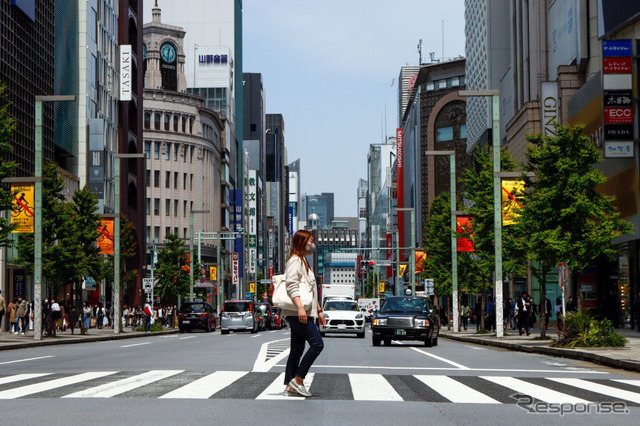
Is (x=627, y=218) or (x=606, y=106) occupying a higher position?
(x=606, y=106)

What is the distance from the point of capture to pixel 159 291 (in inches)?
2980

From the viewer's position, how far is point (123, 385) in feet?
40.8

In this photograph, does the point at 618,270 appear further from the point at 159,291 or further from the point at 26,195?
the point at 159,291

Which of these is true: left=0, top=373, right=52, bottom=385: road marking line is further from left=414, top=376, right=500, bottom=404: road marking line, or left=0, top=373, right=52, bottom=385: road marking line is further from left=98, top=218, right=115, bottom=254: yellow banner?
left=98, top=218, right=115, bottom=254: yellow banner

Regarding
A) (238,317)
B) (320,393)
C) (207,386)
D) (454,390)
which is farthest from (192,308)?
(320,393)

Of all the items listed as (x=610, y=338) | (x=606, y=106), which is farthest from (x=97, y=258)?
(x=610, y=338)

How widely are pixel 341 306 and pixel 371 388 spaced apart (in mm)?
29009

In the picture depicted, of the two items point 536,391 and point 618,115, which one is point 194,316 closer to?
point 618,115

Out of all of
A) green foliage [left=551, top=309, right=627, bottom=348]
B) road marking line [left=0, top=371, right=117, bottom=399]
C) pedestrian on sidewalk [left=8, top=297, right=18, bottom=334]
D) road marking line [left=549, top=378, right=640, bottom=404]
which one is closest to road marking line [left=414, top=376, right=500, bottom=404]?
road marking line [left=549, top=378, right=640, bottom=404]

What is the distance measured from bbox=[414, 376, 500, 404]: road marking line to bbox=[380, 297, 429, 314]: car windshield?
15.0m

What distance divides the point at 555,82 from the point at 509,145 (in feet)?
42.5

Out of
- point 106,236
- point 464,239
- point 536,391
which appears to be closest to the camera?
point 536,391

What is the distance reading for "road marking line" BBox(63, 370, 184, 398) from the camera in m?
11.2

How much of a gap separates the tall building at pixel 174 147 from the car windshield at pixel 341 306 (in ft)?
239
